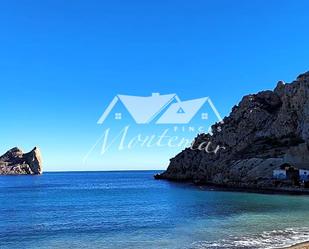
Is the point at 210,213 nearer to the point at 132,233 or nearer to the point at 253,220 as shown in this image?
the point at 253,220

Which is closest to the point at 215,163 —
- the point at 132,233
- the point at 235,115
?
the point at 235,115

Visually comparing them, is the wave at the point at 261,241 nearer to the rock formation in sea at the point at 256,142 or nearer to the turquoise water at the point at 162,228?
the turquoise water at the point at 162,228

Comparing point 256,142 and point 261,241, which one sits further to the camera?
point 256,142

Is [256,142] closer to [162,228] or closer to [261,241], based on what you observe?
[162,228]

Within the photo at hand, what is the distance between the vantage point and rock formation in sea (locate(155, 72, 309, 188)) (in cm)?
11269

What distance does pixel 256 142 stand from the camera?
139500 millimetres

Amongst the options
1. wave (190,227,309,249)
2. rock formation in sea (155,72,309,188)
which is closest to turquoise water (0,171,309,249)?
wave (190,227,309,249)

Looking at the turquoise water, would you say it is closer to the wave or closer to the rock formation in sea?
the wave

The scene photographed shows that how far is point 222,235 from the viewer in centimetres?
3647

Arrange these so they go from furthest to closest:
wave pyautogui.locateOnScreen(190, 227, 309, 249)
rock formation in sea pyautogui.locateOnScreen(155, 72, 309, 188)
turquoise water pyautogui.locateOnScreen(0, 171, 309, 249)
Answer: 1. rock formation in sea pyautogui.locateOnScreen(155, 72, 309, 188)
2. turquoise water pyautogui.locateOnScreen(0, 171, 309, 249)
3. wave pyautogui.locateOnScreen(190, 227, 309, 249)

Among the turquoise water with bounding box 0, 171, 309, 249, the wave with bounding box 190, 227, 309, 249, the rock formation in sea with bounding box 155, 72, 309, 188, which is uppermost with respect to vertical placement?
the rock formation in sea with bounding box 155, 72, 309, 188

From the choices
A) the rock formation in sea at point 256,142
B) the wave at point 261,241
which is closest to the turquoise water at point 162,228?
the wave at point 261,241

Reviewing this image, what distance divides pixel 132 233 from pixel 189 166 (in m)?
126

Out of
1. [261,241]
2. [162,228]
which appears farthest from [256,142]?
[261,241]
